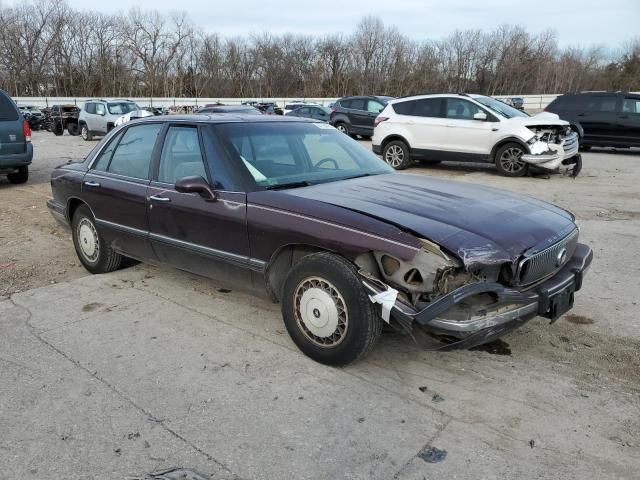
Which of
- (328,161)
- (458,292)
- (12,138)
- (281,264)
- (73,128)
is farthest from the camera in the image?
(73,128)

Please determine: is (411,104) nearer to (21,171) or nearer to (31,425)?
(21,171)

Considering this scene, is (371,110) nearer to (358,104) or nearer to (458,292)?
(358,104)

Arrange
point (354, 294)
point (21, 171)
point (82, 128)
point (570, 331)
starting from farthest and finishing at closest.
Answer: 1. point (82, 128)
2. point (21, 171)
3. point (570, 331)
4. point (354, 294)

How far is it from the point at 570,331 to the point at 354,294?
1.95m

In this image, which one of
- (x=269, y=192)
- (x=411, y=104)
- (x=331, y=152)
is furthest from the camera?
(x=411, y=104)

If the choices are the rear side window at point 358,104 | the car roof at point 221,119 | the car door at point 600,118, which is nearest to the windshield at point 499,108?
the car door at point 600,118

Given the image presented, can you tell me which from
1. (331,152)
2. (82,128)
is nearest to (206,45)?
(82,128)

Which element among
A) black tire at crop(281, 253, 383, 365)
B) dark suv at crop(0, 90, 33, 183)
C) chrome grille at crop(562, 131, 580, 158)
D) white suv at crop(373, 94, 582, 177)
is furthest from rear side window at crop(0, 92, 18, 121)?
chrome grille at crop(562, 131, 580, 158)

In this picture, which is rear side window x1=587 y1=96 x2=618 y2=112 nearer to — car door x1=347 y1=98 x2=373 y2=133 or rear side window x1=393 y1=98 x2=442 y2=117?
rear side window x1=393 y1=98 x2=442 y2=117

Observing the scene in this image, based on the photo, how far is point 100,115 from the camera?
22.6m

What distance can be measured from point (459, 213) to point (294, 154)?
156 centimetres

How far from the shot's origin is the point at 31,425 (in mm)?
2900

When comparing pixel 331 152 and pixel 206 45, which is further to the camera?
pixel 206 45

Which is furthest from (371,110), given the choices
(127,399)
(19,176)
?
(127,399)
